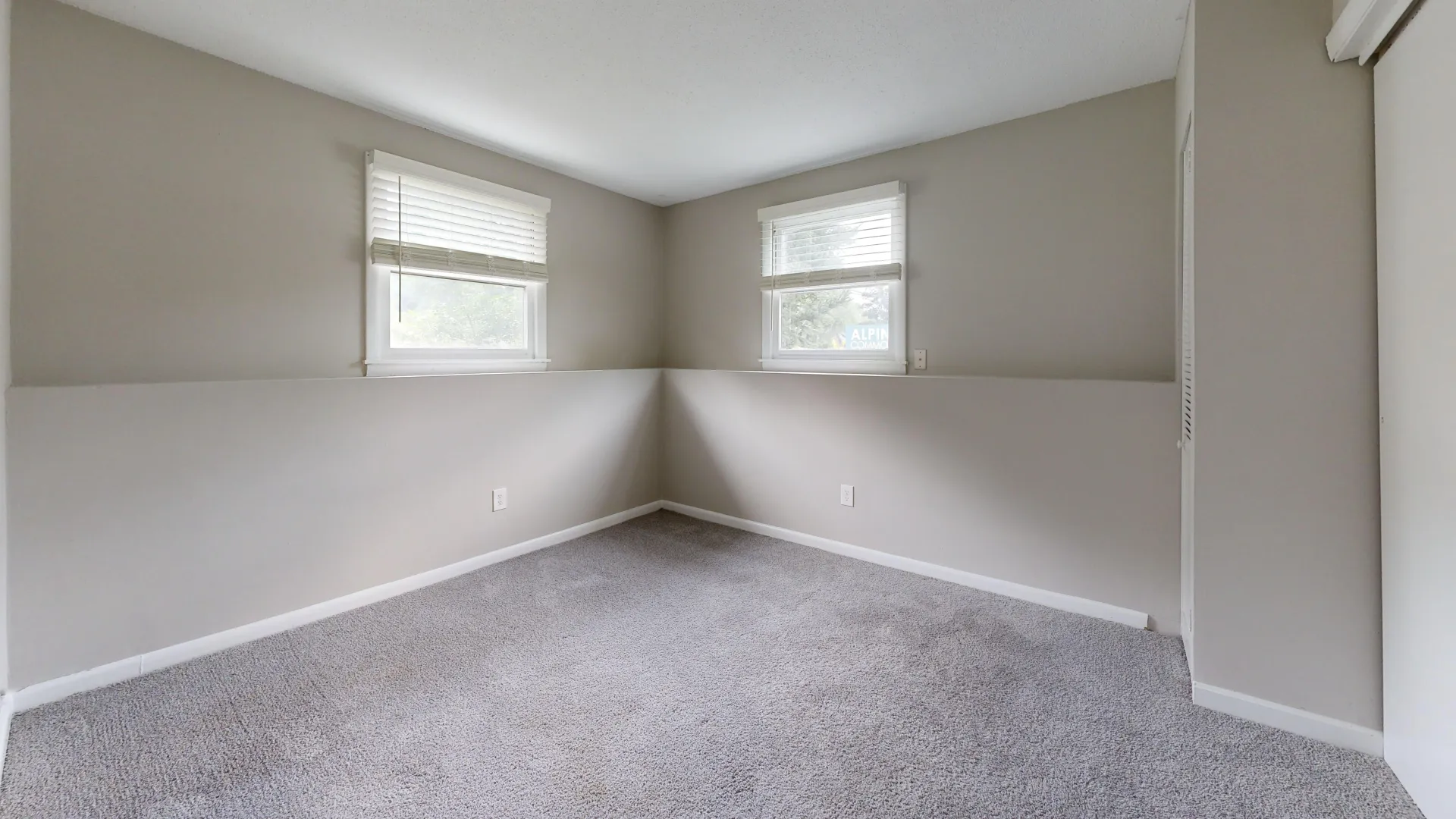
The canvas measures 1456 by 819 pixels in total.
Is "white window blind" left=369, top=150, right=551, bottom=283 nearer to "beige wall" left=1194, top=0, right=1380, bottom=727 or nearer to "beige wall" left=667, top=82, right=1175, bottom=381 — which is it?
"beige wall" left=667, top=82, right=1175, bottom=381

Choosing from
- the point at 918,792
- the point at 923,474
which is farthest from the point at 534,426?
the point at 918,792

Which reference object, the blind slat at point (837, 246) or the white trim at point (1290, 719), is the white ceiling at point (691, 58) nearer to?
the blind slat at point (837, 246)

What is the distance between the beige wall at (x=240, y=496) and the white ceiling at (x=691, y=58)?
4.26 ft

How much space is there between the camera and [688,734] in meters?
1.70

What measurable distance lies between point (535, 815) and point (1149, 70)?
11.2ft

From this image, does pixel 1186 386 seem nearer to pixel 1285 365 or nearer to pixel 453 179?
pixel 1285 365

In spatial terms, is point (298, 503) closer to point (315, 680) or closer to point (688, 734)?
point (315, 680)

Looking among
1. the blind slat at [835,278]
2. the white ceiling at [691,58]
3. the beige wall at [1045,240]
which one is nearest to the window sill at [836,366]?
the beige wall at [1045,240]

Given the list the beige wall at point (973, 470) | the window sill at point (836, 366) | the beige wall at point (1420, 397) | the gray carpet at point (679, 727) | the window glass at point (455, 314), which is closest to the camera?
the beige wall at point (1420, 397)

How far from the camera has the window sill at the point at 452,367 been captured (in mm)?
2795

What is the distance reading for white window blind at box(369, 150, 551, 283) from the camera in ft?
9.00

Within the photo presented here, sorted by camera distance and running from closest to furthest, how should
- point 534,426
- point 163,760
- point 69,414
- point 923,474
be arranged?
point 163,760, point 69,414, point 923,474, point 534,426

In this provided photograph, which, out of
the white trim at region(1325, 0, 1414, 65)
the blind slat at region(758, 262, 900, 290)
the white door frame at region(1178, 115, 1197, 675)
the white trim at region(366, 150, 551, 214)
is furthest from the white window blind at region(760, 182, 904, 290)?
the white trim at region(1325, 0, 1414, 65)

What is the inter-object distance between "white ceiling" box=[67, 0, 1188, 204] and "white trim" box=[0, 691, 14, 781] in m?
2.27
